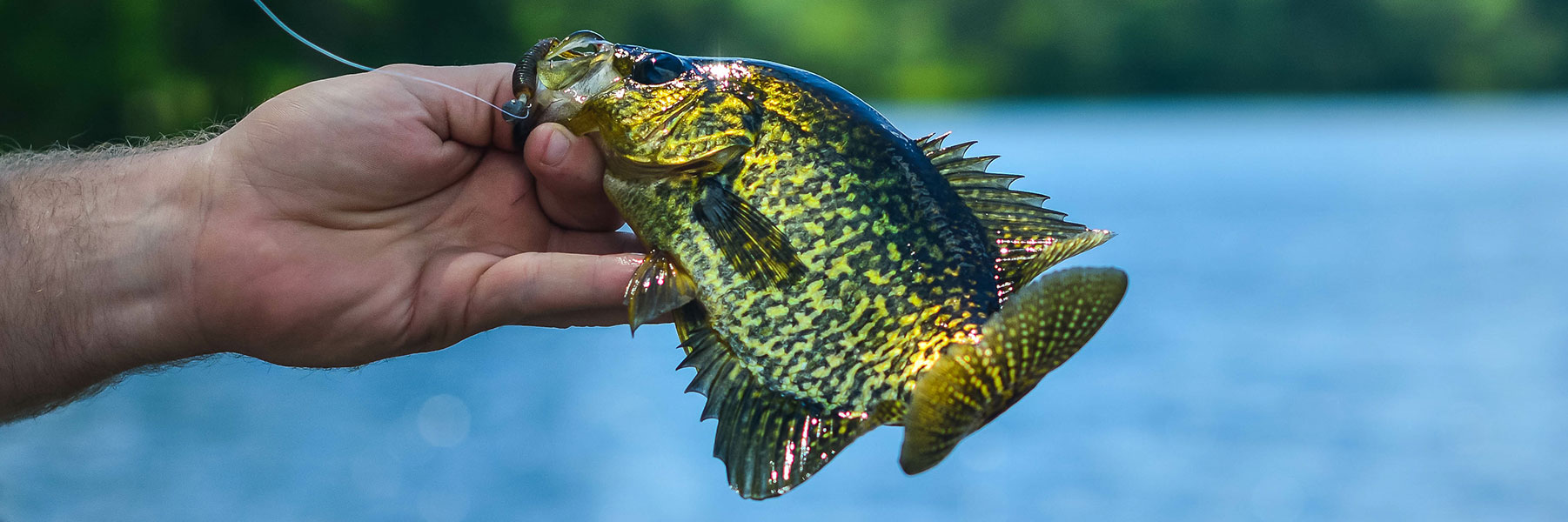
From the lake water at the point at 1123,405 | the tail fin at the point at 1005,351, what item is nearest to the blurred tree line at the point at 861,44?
the lake water at the point at 1123,405

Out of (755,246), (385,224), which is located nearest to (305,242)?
(385,224)

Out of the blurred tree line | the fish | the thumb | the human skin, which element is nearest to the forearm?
the human skin

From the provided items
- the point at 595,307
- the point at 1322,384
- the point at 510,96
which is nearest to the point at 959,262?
the point at 595,307

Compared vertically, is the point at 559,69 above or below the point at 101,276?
above

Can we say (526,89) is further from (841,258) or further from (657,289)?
(841,258)

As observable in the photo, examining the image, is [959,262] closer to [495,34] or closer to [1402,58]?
[495,34]

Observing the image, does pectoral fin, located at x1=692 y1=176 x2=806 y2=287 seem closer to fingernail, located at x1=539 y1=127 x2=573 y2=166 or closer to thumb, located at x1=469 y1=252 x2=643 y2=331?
thumb, located at x1=469 y1=252 x2=643 y2=331

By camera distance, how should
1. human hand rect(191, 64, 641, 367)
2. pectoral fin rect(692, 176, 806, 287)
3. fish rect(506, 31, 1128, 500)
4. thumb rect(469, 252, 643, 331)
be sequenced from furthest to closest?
human hand rect(191, 64, 641, 367) < thumb rect(469, 252, 643, 331) < pectoral fin rect(692, 176, 806, 287) < fish rect(506, 31, 1128, 500)

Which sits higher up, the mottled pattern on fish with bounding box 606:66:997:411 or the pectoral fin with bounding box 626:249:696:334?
the mottled pattern on fish with bounding box 606:66:997:411
